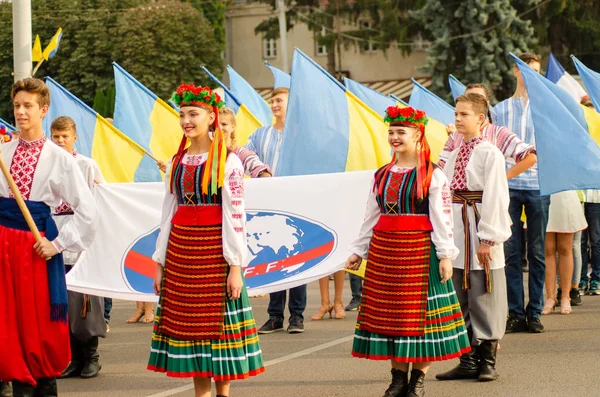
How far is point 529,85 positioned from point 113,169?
172 inches

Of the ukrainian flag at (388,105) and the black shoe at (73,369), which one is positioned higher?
the ukrainian flag at (388,105)

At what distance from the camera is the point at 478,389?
720 centimetres

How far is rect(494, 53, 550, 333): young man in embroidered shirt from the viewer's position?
31.3 ft

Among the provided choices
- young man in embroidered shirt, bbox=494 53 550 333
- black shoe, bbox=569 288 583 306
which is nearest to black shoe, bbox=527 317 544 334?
young man in embroidered shirt, bbox=494 53 550 333

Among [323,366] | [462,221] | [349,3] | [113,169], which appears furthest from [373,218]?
[349,3]

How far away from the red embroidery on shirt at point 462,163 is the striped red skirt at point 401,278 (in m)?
1.03

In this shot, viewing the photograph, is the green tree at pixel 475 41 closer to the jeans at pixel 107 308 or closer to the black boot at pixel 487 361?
the jeans at pixel 107 308

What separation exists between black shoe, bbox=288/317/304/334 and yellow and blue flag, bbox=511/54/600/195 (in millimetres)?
2439

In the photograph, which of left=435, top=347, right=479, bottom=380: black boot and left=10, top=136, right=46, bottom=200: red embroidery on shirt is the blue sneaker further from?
left=10, top=136, right=46, bottom=200: red embroidery on shirt

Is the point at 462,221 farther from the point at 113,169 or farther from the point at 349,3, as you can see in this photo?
the point at 349,3

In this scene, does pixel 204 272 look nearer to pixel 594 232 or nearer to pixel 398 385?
pixel 398 385

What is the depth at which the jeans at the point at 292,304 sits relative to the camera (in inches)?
388

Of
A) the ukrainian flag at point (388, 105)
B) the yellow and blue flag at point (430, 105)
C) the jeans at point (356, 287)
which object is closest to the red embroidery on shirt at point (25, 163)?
the jeans at point (356, 287)

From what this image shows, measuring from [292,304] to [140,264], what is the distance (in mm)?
1591
